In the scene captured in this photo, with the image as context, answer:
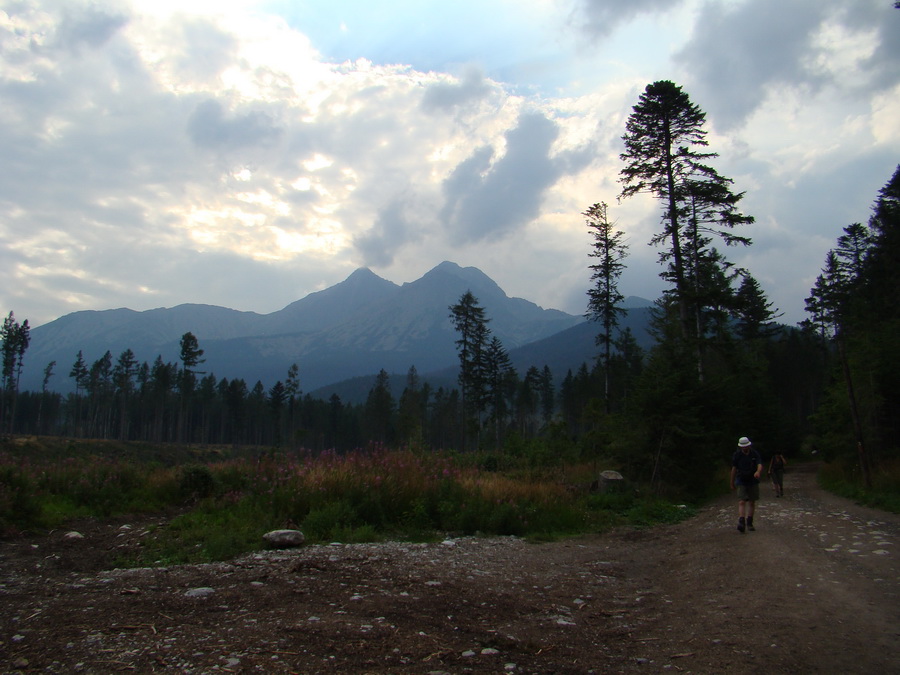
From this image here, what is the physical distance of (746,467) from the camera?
10.1 metres

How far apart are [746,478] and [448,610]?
25.0 ft

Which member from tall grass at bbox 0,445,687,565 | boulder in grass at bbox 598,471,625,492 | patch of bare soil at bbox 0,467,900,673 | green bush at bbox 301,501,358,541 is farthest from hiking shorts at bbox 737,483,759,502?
green bush at bbox 301,501,358,541

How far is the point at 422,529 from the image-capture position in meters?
9.45

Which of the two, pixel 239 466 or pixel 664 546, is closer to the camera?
pixel 664 546

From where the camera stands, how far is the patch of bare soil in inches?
147

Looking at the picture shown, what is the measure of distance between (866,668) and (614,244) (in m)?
29.6

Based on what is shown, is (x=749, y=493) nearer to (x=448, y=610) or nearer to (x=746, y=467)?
(x=746, y=467)

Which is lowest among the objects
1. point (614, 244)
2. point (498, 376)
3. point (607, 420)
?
point (607, 420)

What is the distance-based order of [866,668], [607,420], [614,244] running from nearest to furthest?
[866,668] < [607,420] < [614,244]

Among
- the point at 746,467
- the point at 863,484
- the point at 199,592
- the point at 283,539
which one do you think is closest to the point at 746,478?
the point at 746,467

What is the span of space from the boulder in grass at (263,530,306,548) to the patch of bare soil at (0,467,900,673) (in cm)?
24

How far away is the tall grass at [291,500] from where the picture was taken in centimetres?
817

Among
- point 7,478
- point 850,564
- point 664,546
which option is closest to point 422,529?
point 664,546

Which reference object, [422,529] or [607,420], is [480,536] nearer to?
[422,529]
